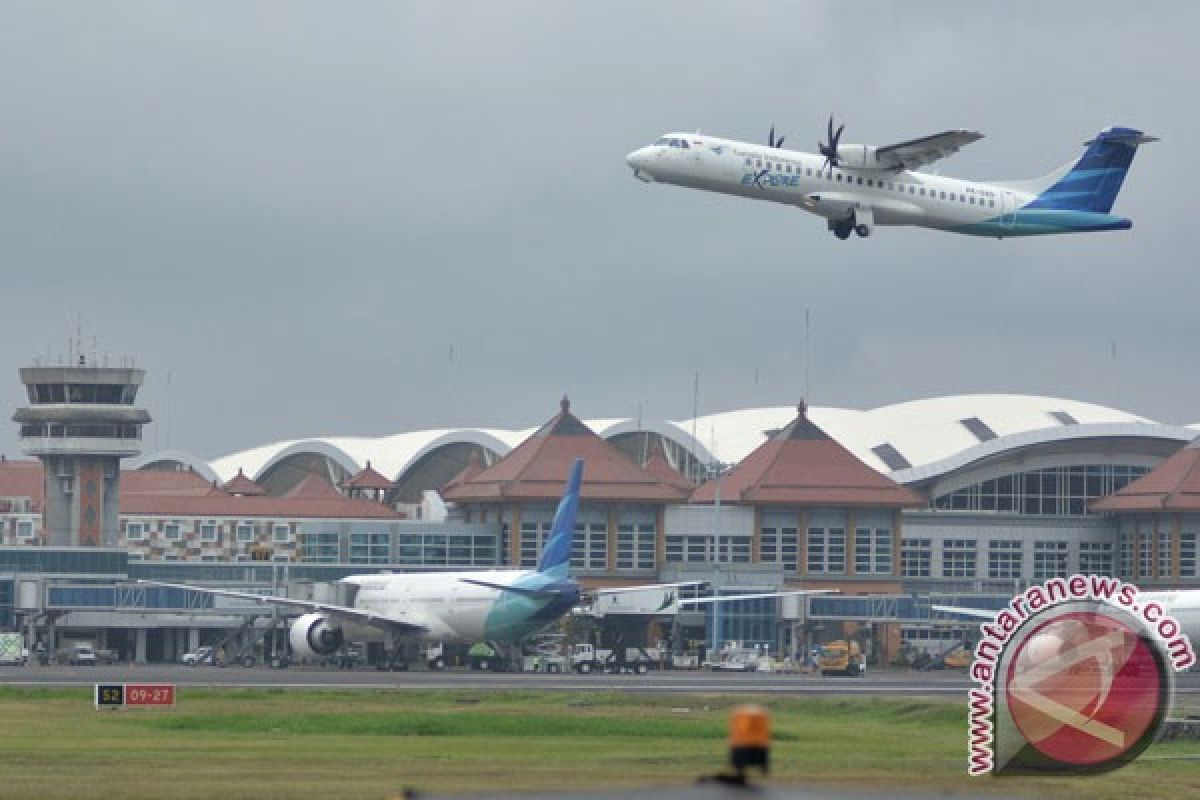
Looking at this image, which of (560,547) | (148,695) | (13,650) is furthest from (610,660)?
(148,695)

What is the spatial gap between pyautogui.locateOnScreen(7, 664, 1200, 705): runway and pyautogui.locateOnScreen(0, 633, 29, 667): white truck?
9.74 meters

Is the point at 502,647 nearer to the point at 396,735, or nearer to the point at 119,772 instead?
the point at 396,735

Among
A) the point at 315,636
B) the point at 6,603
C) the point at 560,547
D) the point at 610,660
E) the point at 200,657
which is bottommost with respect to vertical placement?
the point at 200,657

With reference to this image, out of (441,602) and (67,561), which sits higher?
(67,561)

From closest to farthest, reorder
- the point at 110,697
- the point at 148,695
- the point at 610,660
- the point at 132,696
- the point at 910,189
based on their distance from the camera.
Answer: the point at 110,697 → the point at 132,696 → the point at 148,695 → the point at 910,189 → the point at 610,660

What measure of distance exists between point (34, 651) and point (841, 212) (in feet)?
246

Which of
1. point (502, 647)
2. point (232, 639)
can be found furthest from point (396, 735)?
point (232, 639)

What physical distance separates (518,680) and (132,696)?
34921 mm

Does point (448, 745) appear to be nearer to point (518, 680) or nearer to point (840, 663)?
point (518, 680)

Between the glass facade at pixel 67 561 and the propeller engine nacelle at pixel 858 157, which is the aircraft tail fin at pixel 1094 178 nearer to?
the propeller engine nacelle at pixel 858 157

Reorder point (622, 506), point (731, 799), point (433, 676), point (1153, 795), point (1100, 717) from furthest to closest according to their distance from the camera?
point (622, 506) → point (433, 676) → point (1100, 717) → point (1153, 795) → point (731, 799)

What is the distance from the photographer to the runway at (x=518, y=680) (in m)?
114

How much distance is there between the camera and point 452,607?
142500mm

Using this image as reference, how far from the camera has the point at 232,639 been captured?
523 feet
